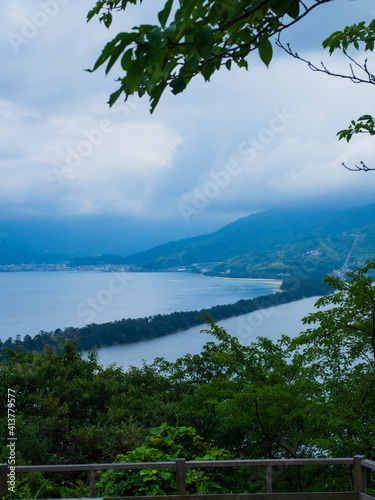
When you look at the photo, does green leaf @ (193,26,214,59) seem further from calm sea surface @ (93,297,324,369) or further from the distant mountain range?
the distant mountain range

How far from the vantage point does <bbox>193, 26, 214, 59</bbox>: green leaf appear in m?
0.96

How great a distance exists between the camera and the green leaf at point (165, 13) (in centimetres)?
88

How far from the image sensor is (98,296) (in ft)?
53.4

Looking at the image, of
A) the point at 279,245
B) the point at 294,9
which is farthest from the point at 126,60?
the point at 279,245

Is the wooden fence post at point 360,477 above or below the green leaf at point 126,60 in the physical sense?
below

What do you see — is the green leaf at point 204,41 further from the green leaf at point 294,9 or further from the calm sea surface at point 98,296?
the calm sea surface at point 98,296

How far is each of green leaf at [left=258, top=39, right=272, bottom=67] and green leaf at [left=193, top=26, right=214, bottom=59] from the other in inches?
8.8

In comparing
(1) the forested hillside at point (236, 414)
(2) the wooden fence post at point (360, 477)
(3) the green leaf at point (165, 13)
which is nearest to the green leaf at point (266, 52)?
(3) the green leaf at point (165, 13)

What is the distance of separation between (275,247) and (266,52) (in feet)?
94.7

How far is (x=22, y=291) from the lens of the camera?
33.2 meters

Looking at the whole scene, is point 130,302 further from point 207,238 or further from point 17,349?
point 17,349

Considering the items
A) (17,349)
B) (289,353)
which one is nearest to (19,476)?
(289,353)

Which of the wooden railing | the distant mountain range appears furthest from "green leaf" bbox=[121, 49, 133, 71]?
the distant mountain range

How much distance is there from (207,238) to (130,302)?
1155 centimetres
